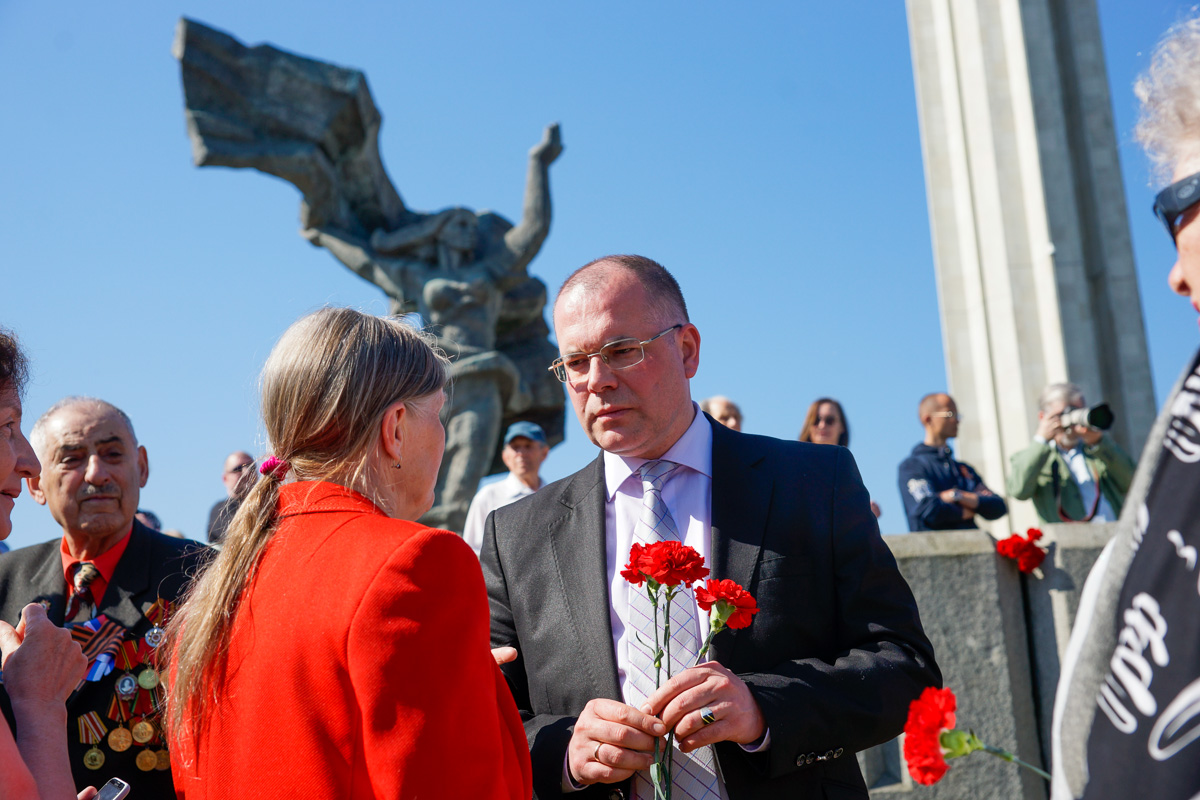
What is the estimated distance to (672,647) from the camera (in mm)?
2445

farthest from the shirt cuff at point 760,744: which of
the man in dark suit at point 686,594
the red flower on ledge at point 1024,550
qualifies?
the red flower on ledge at point 1024,550

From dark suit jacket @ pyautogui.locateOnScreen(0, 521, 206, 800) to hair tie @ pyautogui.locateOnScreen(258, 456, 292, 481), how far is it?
1.04m

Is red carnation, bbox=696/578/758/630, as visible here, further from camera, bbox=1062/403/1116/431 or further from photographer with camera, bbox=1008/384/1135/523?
camera, bbox=1062/403/1116/431

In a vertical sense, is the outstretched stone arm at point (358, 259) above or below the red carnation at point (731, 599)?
above

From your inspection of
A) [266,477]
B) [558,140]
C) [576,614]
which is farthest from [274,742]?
[558,140]

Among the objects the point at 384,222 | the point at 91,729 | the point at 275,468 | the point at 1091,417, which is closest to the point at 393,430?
the point at 275,468

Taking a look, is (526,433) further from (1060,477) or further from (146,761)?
(146,761)

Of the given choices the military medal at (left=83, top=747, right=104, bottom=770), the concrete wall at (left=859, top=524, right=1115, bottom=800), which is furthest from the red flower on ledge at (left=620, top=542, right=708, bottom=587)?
the concrete wall at (left=859, top=524, right=1115, bottom=800)

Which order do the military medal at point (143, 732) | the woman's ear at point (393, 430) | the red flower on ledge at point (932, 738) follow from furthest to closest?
the military medal at point (143, 732) → the woman's ear at point (393, 430) → the red flower on ledge at point (932, 738)

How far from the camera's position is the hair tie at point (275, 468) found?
1.92 meters

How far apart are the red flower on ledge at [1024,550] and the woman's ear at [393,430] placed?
330 cm

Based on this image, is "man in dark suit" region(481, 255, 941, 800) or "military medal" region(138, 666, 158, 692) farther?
"military medal" region(138, 666, 158, 692)

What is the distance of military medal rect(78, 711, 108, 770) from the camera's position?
110 inches

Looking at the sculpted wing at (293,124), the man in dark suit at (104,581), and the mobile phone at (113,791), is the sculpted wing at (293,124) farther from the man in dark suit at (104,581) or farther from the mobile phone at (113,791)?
the mobile phone at (113,791)
